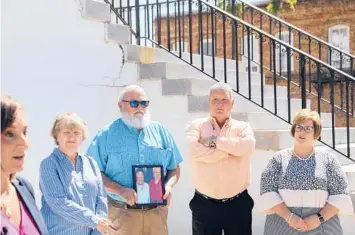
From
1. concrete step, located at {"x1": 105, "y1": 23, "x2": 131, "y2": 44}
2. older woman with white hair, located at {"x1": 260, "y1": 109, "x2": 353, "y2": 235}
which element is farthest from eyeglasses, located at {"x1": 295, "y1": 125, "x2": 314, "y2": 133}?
concrete step, located at {"x1": 105, "y1": 23, "x2": 131, "y2": 44}

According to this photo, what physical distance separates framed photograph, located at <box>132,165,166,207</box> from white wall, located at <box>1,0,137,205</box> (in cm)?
120

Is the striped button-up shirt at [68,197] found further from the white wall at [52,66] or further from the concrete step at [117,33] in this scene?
the concrete step at [117,33]

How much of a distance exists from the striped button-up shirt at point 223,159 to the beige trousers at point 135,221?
406 millimetres

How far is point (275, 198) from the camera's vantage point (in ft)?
12.8

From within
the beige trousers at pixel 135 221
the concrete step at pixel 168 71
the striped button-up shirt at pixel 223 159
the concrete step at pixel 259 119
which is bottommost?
the beige trousers at pixel 135 221

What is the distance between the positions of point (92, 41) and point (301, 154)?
95.6 inches

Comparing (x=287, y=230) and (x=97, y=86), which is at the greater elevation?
(x=97, y=86)

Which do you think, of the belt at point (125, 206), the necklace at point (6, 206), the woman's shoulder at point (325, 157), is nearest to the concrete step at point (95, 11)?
the belt at point (125, 206)

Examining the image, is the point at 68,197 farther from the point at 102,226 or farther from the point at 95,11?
the point at 95,11

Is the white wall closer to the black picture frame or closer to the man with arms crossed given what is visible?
the black picture frame

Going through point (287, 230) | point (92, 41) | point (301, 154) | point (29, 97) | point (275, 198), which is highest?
point (92, 41)

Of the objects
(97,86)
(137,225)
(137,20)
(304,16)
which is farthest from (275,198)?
(304,16)

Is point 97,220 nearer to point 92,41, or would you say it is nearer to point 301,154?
point 301,154

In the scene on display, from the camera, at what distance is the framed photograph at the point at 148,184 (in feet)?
13.0
